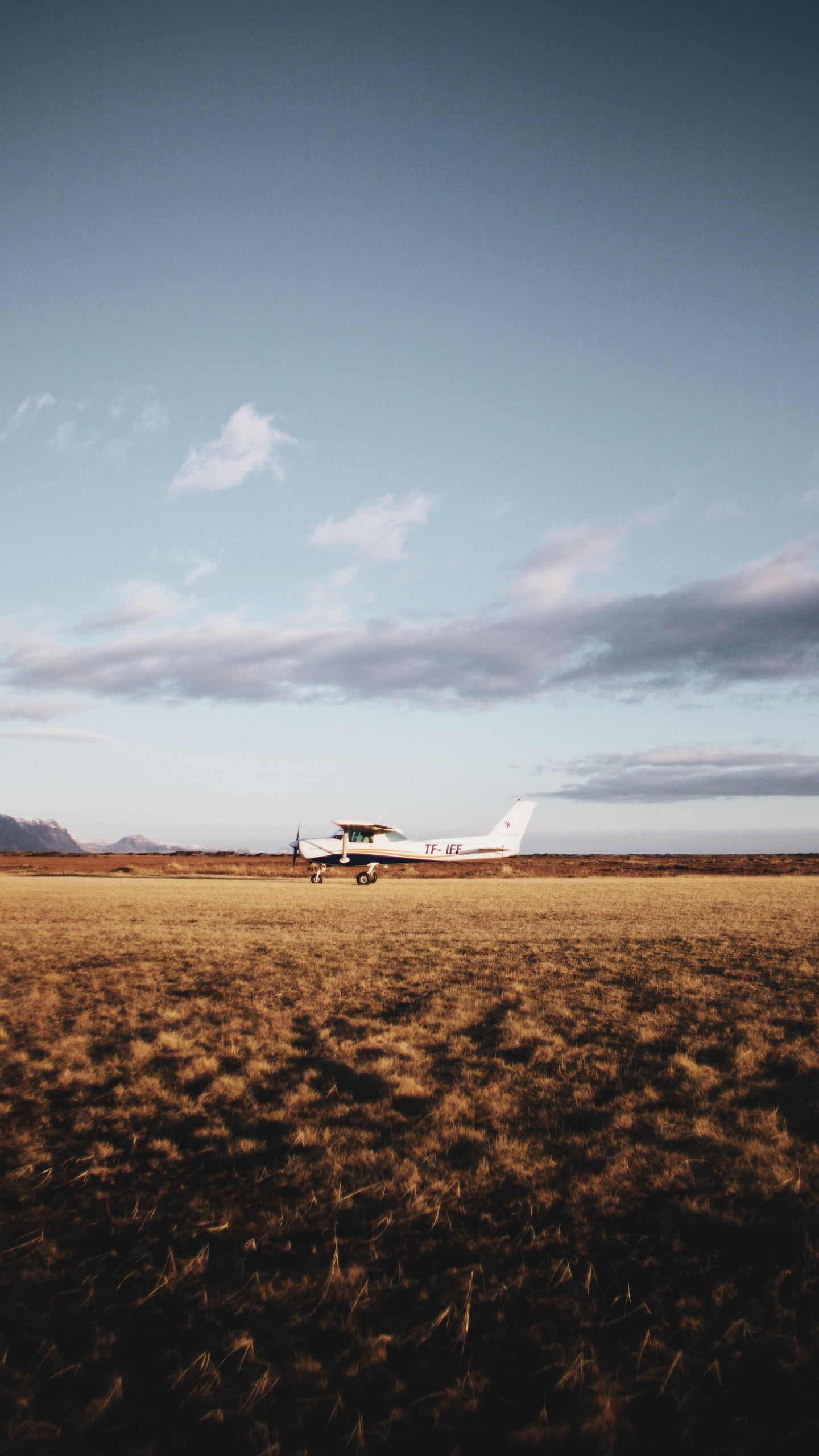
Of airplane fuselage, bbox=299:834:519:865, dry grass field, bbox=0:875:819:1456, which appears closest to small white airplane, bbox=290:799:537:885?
airplane fuselage, bbox=299:834:519:865

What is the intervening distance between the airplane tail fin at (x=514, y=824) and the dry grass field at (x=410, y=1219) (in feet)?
130

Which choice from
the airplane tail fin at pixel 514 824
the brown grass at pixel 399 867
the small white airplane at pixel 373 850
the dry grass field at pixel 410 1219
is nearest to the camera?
the dry grass field at pixel 410 1219

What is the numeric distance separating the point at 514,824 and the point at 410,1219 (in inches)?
1875

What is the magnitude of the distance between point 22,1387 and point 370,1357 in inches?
68.4

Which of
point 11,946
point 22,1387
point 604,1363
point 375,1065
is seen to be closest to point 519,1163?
point 604,1363

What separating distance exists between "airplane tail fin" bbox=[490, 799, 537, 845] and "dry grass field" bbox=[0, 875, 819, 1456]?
130ft

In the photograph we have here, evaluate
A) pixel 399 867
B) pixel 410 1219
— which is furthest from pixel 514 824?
pixel 410 1219

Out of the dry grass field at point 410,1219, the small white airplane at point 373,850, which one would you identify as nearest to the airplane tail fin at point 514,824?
the small white airplane at point 373,850

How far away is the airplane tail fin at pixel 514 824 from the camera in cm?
5094

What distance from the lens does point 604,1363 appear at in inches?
132

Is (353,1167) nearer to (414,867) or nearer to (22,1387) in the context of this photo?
(22,1387)

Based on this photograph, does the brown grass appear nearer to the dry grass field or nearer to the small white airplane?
the small white airplane

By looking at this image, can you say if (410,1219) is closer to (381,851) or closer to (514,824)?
(381,851)

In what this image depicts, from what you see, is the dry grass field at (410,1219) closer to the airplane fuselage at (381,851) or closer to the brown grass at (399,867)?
the airplane fuselage at (381,851)
